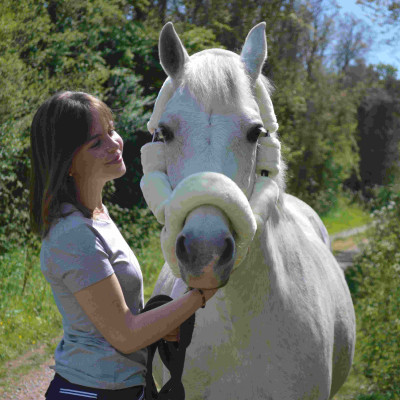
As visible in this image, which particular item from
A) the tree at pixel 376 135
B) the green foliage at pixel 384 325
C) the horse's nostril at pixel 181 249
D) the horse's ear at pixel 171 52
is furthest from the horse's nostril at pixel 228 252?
the tree at pixel 376 135

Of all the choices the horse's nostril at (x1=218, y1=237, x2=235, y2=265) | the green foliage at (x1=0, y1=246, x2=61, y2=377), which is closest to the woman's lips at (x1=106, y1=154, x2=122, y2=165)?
the horse's nostril at (x1=218, y1=237, x2=235, y2=265)

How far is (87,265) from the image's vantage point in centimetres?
152

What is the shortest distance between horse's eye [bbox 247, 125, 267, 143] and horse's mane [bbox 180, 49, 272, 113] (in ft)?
0.38

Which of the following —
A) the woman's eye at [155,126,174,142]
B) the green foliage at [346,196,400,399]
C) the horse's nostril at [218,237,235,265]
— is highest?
the woman's eye at [155,126,174,142]

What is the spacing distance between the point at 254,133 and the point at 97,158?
59 centimetres

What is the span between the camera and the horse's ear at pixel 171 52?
1868mm

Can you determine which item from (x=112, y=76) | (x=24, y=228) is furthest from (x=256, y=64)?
(x=112, y=76)

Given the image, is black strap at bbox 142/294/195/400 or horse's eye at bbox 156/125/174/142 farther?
horse's eye at bbox 156/125/174/142

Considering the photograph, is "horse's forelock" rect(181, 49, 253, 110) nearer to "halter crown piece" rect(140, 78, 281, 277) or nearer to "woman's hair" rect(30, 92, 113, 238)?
"halter crown piece" rect(140, 78, 281, 277)

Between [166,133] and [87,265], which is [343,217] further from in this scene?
[87,265]

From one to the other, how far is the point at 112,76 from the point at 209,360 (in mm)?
8008

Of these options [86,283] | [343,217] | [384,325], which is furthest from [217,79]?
[343,217]

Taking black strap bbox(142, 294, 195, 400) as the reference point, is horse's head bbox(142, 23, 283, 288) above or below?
above

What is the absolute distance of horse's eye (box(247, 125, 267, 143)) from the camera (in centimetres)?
177
